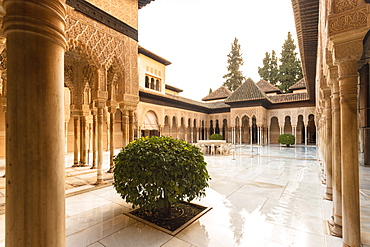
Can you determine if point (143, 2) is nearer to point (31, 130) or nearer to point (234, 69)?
point (31, 130)

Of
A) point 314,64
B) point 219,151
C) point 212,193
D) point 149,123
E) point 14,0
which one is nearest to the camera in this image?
point 14,0

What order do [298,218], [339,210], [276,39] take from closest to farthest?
[339,210] < [298,218] < [276,39]

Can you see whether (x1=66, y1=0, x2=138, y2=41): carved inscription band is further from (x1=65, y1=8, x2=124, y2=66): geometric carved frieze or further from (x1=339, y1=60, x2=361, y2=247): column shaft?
(x1=339, y1=60, x2=361, y2=247): column shaft

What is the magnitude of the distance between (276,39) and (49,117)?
39.3 m

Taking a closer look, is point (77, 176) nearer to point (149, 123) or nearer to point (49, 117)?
point (49, 117)

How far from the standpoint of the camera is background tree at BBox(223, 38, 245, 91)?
38.1 m

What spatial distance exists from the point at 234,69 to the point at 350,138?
38.9 meters

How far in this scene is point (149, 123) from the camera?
16.9m

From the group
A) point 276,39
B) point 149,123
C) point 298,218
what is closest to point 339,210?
point 298,218

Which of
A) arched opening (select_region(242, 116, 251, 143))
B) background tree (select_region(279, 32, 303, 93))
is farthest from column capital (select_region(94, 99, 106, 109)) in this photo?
background tree (select_region(279, 32, 303, 93))

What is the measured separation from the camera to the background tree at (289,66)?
3050cm

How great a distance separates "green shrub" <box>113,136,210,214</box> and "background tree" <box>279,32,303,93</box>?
1314 inches

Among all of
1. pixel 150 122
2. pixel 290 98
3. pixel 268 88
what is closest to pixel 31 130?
pixel 150 122

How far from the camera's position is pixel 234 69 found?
126ft
